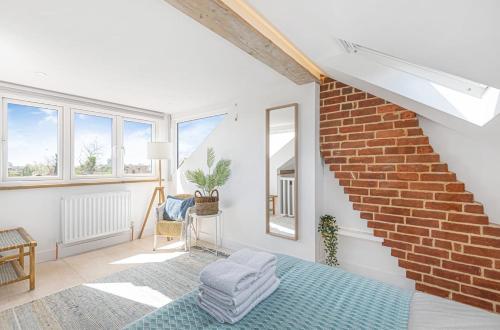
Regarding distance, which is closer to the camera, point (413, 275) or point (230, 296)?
point (230, 296)

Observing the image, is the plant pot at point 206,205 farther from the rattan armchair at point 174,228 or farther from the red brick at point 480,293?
the red brick at point 480,293

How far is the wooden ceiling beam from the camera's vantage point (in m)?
1.32

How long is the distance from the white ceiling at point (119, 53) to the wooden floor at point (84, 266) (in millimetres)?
2194

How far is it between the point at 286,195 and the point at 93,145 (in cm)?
299

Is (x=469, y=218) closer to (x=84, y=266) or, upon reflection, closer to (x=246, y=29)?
(x=246, y=29)

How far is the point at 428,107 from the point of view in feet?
5.66

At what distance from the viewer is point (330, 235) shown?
2.52 metres

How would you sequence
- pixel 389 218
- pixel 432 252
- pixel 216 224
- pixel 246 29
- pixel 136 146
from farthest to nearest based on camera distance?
pixel 136 146 < pixel 216 224 < pixel 389 218 < pixel 432 252 < pixel 246 29

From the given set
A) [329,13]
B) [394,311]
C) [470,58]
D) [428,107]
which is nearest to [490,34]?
[470,58]

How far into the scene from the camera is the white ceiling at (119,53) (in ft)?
4.86

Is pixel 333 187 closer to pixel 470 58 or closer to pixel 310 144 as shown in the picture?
pixel 310 144

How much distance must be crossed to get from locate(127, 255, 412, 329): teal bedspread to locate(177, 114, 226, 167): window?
283cm

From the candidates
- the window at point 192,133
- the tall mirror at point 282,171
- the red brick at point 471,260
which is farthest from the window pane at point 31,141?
the red brick at point 471,260

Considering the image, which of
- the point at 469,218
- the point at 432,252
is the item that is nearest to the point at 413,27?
the point at 469,218
